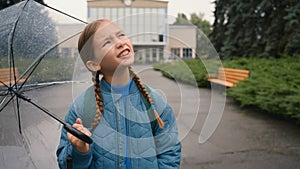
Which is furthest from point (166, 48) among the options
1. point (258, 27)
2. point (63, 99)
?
point (258, 27)

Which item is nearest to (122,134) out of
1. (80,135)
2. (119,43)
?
(80,135)

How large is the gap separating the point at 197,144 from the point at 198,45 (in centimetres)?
329

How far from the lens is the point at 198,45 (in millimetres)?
1444

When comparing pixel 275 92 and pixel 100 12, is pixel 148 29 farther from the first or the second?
pixel 275 92

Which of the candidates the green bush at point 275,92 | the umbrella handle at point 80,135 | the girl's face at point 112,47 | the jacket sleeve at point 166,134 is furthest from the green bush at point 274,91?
the umbrella handle at point 80,135

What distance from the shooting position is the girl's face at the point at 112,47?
3.92 feet

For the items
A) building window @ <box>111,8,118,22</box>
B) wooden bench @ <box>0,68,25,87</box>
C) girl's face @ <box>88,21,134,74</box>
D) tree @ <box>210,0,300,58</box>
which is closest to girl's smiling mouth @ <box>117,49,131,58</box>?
girl's face @ <box>88,21,134,74</box>

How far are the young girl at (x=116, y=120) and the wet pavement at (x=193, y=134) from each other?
0.32ft

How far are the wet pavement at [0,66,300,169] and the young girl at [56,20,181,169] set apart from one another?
0.10m

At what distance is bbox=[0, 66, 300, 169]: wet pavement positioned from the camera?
5.34 feet

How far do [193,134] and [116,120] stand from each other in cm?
328

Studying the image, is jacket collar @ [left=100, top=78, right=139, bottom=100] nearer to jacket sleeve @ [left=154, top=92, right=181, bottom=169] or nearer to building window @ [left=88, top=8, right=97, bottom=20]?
jacket sleeve @ [left=154, top=92, right=181, bottom=169]

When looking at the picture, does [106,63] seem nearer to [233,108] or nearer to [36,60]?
[36,60]

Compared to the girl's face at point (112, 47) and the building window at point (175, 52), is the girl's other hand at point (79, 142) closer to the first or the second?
the girl's face at point (112, 47)
